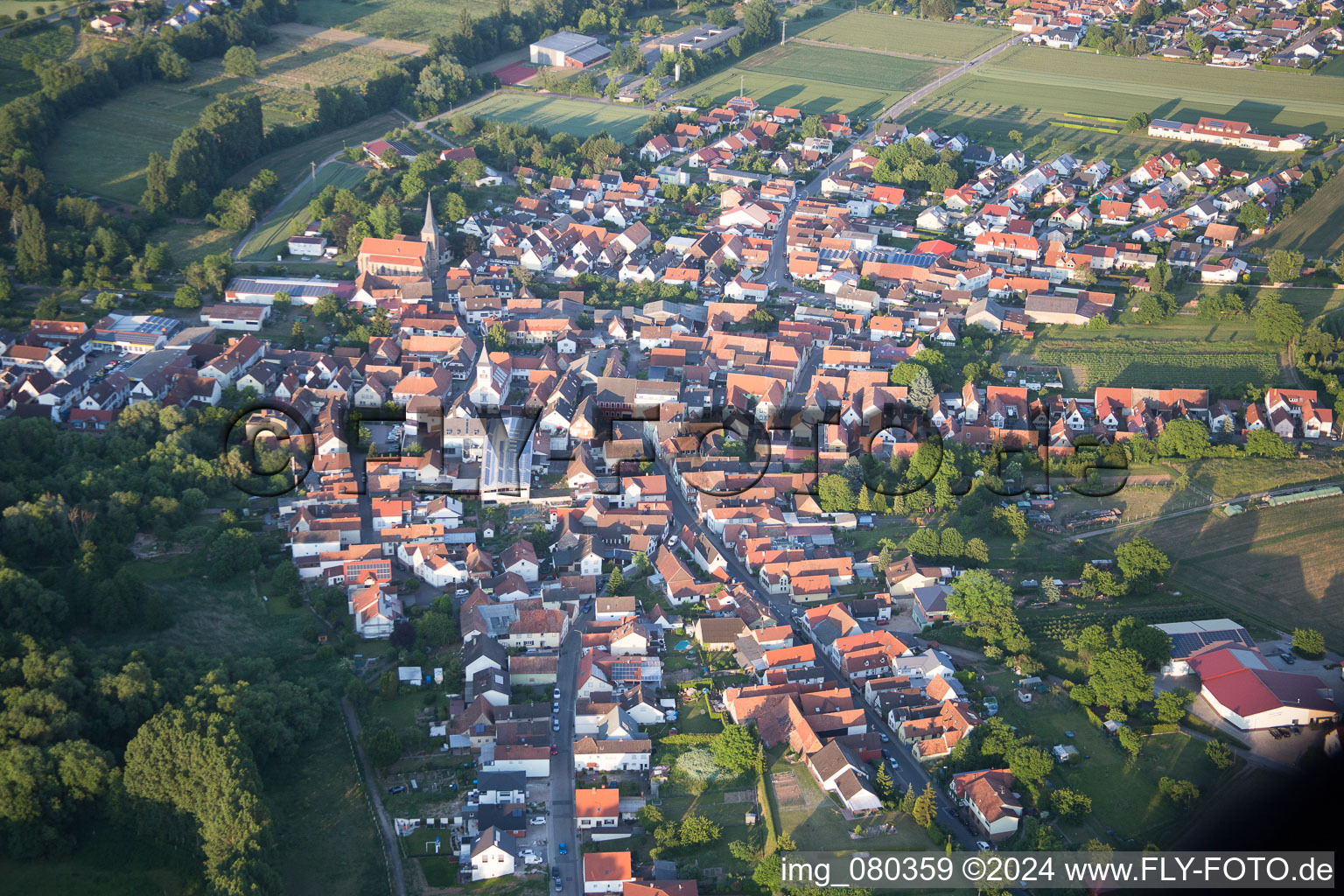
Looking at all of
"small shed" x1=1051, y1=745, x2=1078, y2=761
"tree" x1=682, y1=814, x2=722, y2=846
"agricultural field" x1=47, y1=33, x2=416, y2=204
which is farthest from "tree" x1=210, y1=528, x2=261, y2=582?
"agricultural field" x1=47, y1=33, x2=416, y2=204

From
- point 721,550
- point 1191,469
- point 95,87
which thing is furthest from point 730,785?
point 95,87

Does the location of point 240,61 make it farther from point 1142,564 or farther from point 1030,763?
point 1030,763

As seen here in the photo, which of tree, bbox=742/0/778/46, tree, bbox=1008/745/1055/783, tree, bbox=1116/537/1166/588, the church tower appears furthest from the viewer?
tree, bbox=742/0/778/46

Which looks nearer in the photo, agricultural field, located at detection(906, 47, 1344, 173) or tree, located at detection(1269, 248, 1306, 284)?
tree, located at detection(1269, 248, 1306, 284)

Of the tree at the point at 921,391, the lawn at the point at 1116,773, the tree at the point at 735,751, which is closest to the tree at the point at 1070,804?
the lawn at the point at 1116,773

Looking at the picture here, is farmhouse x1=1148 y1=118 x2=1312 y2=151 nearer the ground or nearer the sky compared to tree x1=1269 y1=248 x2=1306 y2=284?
nearer the sky

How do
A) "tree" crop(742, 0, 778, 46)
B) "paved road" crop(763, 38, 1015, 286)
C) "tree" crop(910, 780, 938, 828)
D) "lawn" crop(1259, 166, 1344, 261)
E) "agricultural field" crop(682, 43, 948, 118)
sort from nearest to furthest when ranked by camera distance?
"tree" crop(910, 780, 938, 828)
"paved road" crop(763, 38, 1015, 286)
"lawn" crop(1259, 166, 1344, 261)
"agricultural field" crop(682, 43, 948, 118)
"tree" crop(742, 0, 778, 46)

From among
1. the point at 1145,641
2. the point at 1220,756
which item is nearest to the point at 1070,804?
the point at 1220,756

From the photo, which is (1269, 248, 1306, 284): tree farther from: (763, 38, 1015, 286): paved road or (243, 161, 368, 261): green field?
(243, 161, 368, 261): green field
